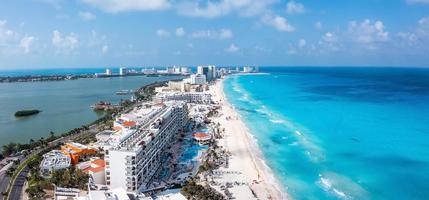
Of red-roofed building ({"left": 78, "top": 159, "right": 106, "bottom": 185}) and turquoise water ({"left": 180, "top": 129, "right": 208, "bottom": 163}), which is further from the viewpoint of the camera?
turquoise water ({"left": 180, "top": 129, "right": 208, "bottom": 163})

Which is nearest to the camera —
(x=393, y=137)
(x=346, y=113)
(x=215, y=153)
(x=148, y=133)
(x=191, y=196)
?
(x=191, y=196)

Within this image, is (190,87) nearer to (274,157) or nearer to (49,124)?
(49,124)

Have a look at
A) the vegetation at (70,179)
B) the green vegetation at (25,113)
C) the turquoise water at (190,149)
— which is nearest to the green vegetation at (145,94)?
the green vegetation at (25,113)

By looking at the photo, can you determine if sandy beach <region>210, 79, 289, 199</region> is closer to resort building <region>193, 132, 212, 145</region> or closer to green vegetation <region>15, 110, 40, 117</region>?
resort building <region>193, 132, 212, 145</region>

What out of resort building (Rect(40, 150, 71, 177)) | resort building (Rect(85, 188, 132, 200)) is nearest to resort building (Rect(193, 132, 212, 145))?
resort building (Rect(40, 150, 71, 177))

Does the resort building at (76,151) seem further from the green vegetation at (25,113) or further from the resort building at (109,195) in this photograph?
the green vegetation at (25,113)

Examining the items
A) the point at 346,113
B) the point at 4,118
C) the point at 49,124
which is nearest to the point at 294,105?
the point at 346,113

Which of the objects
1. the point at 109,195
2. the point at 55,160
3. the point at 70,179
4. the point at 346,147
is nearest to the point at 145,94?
the point at 55,160

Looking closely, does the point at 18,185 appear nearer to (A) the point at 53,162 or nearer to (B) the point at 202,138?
(A) the point at 53,162
